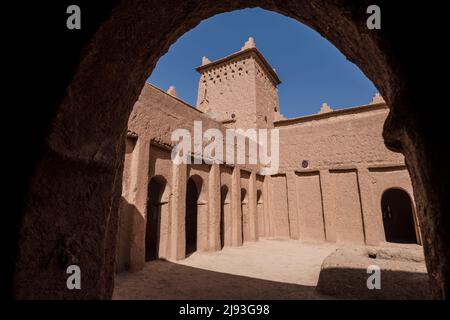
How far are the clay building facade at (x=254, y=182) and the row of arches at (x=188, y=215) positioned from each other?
4 cm

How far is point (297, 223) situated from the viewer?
13.5m

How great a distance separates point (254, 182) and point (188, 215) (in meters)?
4.08

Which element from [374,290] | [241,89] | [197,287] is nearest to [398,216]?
[241,89]

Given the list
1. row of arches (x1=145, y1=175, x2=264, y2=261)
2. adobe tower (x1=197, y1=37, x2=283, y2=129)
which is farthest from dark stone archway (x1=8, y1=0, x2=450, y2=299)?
adobe tower (x1=197, y1=37, x2=283, y2=129)

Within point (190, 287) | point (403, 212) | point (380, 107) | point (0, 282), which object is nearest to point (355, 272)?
point (190, 287)

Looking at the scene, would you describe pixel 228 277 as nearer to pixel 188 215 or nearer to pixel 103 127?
pixel 103 127

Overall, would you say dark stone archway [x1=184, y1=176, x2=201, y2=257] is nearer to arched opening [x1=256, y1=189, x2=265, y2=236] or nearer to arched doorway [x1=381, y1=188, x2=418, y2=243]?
arched opening [x1=256, y1=189, x2=265, y2=236]

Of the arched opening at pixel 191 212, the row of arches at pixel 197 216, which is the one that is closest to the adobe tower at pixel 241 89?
the row of arches at pixel 197 216

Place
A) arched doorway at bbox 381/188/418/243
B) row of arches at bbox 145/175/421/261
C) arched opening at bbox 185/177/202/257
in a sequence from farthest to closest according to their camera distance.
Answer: arched doorway at bbox 381/188/418/243, arched opening at bbox 185/177/202/257, row of arches at bbox 145/175/421/261

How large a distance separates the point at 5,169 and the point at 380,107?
14720 millimetres

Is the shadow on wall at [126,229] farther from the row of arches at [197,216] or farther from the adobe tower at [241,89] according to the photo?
the adobe tower at [241,89]

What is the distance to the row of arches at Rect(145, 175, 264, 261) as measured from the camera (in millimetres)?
8203

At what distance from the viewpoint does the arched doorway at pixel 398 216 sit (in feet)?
50.7

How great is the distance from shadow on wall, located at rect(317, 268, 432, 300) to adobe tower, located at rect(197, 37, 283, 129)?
1148 centimetres
